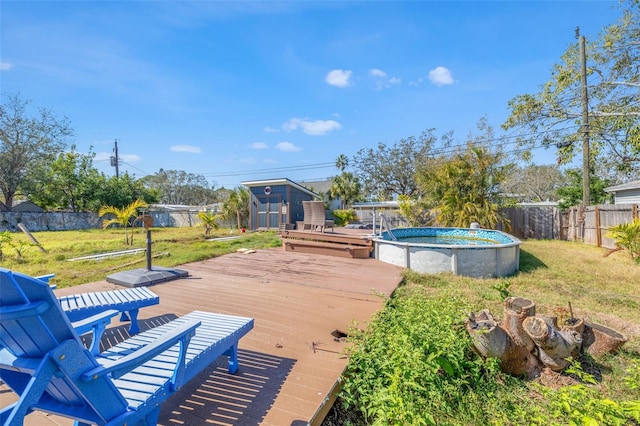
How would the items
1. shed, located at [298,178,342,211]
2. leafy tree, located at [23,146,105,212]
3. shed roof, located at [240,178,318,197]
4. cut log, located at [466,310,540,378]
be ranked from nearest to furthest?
1. cut log, located at [466,310,540,378]
2. shed roof, located at [240,178,318,197]
3. leafy tree, located at [23,146,105,212]
4. shed, located at [298,178,342,211]

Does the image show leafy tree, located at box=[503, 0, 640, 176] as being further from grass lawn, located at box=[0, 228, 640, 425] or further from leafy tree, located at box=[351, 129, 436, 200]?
leafy tree, located at box=[351, 129, 436, 200]

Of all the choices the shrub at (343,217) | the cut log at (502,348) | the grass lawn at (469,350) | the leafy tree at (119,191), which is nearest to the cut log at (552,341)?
the cut log at (502,348)

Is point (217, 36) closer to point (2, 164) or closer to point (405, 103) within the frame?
point (405, 103)

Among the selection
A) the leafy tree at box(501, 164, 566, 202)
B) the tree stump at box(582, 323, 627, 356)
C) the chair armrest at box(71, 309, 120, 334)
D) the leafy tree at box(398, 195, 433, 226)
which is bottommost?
the tree stump at box(582, 323, 627, 356)

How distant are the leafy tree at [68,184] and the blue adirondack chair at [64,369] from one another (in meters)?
26.6

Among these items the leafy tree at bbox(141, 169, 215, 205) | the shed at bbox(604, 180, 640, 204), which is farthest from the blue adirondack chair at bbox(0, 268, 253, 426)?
the leafy tree at bbox(141, 169, 215, 205)

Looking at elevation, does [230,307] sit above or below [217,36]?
below

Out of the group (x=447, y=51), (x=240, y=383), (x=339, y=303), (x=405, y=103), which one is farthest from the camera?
(x=405, y=103)

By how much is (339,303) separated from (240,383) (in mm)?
2126

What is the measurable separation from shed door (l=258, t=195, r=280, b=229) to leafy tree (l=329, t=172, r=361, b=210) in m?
13.2

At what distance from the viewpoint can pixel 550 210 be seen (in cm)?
1333

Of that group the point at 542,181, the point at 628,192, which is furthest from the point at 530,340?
the point at 542,181

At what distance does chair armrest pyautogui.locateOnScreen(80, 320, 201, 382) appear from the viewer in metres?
1.29

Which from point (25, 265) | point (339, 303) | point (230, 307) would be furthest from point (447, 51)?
point (25, 265)
